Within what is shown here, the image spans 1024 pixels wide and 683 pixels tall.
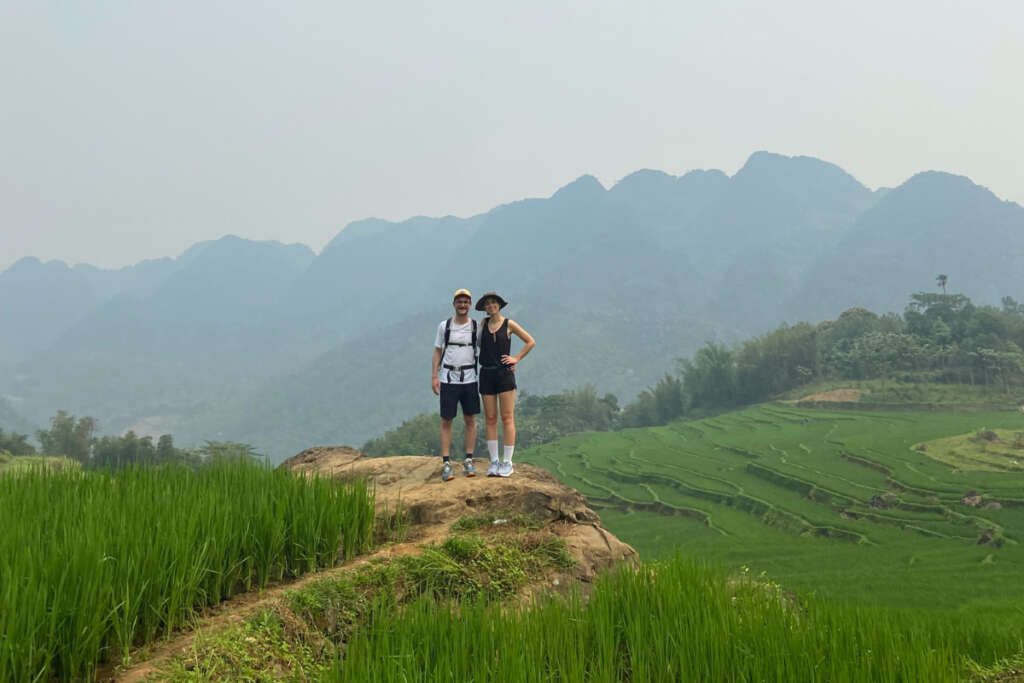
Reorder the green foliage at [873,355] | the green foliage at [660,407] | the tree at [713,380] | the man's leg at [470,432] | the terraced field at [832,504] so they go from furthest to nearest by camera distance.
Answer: the green foliage at [660,407] < the tree at [713,380] < the green foliage at [873,355] < the terraced field at [832,504] < the man's leg at [470,432]

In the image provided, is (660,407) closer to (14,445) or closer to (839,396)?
(839,396)

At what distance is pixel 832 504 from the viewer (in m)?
39.0

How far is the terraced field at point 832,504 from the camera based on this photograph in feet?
81.2

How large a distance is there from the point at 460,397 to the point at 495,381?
1.56 ft

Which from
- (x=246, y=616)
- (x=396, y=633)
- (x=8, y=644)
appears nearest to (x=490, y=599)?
(x=396, y=633)

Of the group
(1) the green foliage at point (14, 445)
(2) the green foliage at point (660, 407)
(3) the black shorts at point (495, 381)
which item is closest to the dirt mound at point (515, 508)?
(3) the black shorts at point (495, 381)

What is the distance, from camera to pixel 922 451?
45.0 m

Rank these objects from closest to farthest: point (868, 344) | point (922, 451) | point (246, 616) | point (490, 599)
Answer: point (246, 616) → point (490, 599) → point (922, 451) → point (868, 344)

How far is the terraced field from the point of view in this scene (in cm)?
2475

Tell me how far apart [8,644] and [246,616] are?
1303 mm

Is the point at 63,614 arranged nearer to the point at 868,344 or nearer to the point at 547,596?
the point at 547,596

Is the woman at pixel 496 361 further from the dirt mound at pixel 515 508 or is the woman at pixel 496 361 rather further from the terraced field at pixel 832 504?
the terraced field at pixel 832 504

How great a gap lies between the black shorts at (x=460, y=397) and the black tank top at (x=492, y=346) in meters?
0.30

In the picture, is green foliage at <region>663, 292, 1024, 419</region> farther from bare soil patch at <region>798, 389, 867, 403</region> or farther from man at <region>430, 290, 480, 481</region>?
man at <region>430, 290, 480, 481</region>
